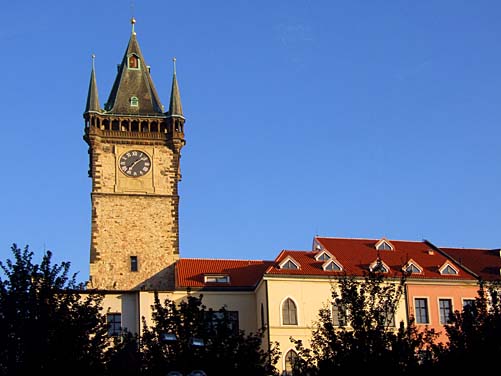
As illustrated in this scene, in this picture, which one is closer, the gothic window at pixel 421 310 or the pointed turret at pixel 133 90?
the gothic window at pixel 421 310

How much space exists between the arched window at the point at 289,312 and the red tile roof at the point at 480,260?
13.2m

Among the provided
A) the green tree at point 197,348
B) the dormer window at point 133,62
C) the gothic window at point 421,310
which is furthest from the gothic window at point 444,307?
the dormer window at point 133,62

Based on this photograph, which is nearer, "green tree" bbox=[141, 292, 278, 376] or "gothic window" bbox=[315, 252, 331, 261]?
"green tree" bbox=[141, 292, 278, 376]

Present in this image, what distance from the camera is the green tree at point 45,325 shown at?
3262 cm

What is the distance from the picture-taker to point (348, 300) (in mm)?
34750

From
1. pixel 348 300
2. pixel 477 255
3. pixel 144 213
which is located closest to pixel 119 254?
pixel 144 213

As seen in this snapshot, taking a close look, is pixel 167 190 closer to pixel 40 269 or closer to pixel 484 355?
pixel 40 269

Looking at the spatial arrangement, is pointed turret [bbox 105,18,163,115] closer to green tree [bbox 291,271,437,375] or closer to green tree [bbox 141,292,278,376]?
green tree [bbox 141,292,278,376]

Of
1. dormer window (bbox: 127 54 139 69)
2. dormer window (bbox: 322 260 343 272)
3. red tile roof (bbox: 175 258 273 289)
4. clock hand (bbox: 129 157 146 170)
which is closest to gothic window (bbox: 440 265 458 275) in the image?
dormer window (bbox: 322 260 343 272)

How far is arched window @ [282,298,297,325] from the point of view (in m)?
54.3

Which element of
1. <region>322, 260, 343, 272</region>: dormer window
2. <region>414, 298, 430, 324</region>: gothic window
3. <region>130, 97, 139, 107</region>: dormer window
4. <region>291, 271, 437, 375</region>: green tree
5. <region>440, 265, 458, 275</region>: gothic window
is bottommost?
<region>291, 271, 437, 375</region>: green tree

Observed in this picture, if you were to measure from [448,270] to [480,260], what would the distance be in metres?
5.24

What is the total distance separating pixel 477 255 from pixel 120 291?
24.4m

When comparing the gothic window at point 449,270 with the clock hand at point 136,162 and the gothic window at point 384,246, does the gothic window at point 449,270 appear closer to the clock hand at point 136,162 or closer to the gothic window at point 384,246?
the gothic window at point 384,246
